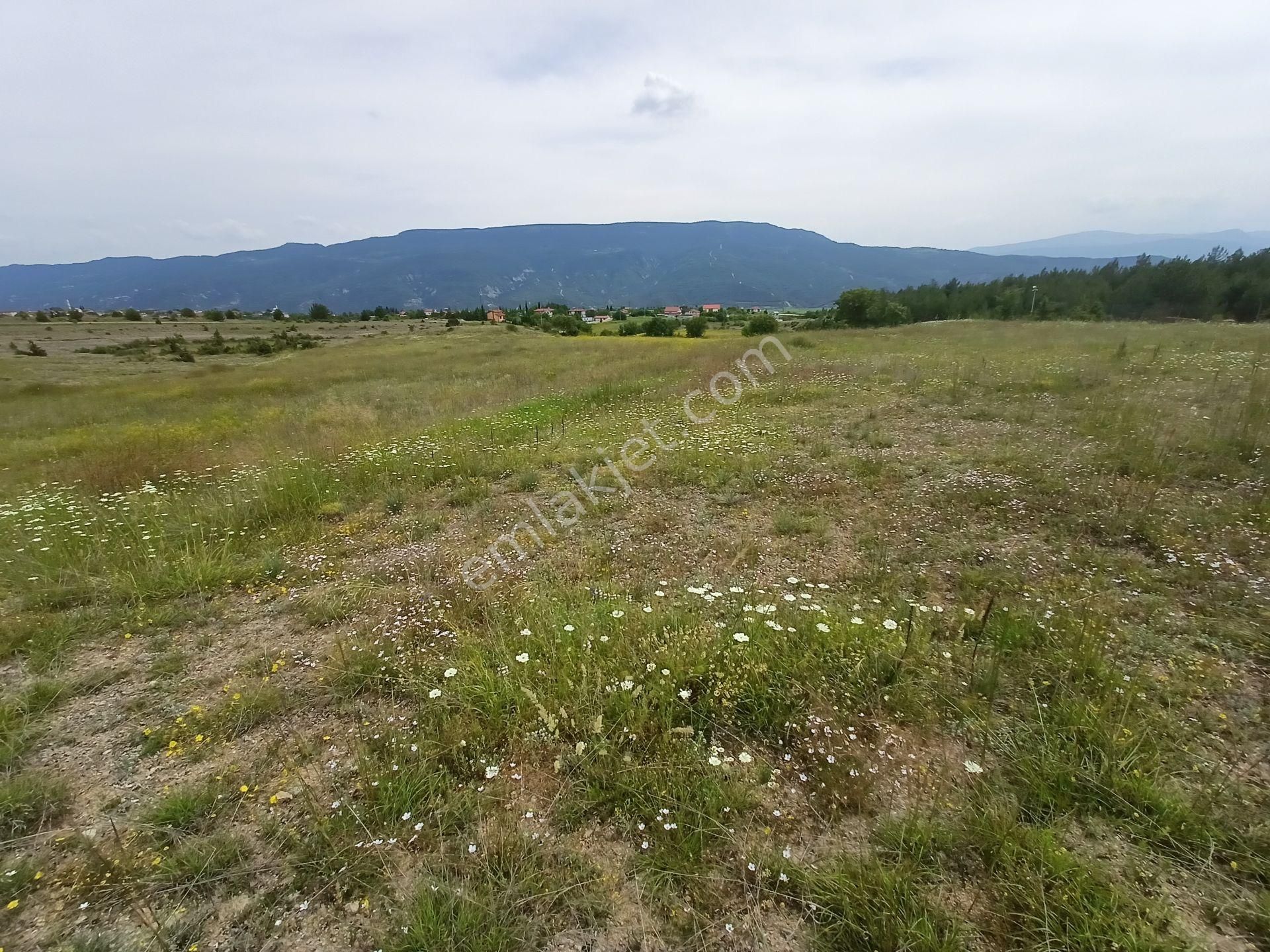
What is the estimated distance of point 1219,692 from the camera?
3613mm

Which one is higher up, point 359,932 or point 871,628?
point 871,628

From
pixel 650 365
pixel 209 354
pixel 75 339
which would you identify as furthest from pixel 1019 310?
pixel 75 339

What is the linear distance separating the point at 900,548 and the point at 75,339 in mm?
80692

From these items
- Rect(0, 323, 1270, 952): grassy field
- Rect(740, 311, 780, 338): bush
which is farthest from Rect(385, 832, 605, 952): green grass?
Rect(740, 311, 780, 338): bush

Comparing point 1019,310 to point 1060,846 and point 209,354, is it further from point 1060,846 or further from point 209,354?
point 209,354

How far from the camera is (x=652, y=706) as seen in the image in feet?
11.6

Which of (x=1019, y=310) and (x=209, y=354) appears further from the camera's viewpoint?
(x=1019, y=310)

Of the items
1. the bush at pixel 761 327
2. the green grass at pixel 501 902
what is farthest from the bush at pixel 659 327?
the green grass at pixel 501 902

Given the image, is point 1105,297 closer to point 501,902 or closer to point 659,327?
point 659,327

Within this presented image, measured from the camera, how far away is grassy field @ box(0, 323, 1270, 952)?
243cm

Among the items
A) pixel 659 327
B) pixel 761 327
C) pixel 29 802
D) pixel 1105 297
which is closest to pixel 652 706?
pixel 29 802

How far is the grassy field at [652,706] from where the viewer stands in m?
2.43

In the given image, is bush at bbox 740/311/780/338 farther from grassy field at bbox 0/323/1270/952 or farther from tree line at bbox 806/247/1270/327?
grassy field at bbox 0/323/1270/952

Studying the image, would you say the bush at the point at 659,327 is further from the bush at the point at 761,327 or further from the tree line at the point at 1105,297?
the tree line at the point at 1105,297
